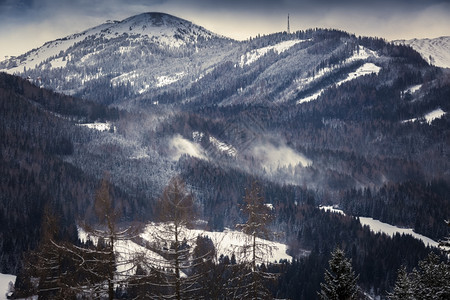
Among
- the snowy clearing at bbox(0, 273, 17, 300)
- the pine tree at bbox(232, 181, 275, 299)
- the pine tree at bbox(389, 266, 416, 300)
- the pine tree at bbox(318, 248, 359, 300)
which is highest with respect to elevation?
the pine tree at bbox(232, 181, 275, 299)

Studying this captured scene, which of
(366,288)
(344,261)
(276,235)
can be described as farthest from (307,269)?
(276,235)

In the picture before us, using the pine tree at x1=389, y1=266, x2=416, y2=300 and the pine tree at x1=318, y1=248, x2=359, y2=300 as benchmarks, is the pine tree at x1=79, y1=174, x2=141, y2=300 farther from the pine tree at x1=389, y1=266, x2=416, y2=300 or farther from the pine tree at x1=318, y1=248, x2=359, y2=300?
the pine tree at x1=389, y1=266, x2=416, y2=300

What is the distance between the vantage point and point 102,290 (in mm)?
28375

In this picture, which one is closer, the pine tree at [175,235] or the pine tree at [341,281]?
the pine tree at [175,235]

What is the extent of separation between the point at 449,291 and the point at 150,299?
20.2 metres

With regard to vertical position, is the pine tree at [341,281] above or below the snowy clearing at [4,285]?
above

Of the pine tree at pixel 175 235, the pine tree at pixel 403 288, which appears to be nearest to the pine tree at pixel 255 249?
the pine tree at pixel 175 235

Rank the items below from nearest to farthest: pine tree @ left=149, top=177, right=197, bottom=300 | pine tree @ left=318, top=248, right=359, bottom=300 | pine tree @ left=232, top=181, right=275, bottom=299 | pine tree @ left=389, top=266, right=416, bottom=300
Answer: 1. pine tree @ left=149, top=177, right=197, bottom=300
2. pine tree @ left=232, top=181, right=275, bottom=299
3. pine tree @ left=318, top=248, right=359, bottom=300
4. pine tree @ left=389, top=266, right=416, bottom=300

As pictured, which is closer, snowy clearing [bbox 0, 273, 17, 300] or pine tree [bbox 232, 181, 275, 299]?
pine tree [bbox 232, 181, 275, 299]

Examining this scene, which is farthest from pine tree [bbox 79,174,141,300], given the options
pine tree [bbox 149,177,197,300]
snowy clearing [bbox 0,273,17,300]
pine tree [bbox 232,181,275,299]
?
snowy clearing [bbox 0,273,17,300]

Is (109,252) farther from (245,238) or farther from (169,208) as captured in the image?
(245,238)

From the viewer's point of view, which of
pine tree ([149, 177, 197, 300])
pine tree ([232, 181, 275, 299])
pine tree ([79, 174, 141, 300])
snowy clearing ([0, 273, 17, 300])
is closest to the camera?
pine tree ([149, 177, 197, 300])

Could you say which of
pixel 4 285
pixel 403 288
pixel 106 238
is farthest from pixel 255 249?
pixel 4 285

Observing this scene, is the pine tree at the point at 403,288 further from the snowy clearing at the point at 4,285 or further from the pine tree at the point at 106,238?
the snowy clearing at the point at 4,285
